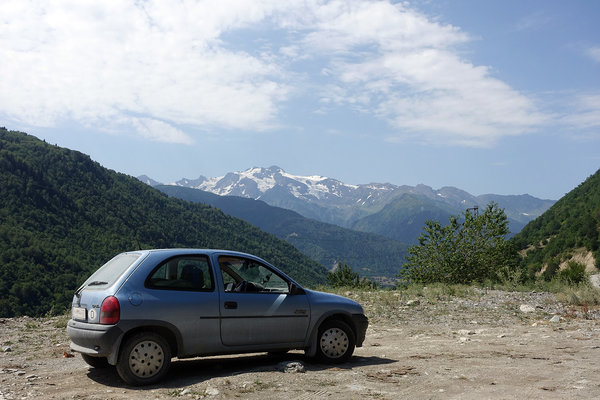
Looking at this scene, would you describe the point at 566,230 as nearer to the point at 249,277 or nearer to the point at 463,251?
the point at 463,251

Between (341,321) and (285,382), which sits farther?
(341,321)

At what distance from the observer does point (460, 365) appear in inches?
309

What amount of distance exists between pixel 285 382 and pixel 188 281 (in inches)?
72.1

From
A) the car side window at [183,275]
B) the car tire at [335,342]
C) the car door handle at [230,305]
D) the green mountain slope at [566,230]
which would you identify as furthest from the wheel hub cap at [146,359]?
the green mountain slope at [566,230]

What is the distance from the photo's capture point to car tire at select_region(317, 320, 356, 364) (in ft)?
26.2

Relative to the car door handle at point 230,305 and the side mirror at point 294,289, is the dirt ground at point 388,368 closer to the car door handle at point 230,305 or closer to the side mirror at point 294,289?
the car door handle at point 230,305

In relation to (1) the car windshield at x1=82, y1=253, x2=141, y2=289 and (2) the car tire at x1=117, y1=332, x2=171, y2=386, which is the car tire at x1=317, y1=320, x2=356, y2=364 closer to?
(2) the car tire at x1=117, y1=332, x2=171, y2=386

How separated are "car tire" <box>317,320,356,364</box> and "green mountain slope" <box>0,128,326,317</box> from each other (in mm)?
64481

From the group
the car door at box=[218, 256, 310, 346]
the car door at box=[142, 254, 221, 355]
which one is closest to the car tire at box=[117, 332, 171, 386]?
the car door at box=[142, 254, 221, 355]

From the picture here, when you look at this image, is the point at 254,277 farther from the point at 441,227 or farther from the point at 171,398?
the point at 441,227

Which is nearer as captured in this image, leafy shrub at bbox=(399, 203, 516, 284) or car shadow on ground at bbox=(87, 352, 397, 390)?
car shadow on ground at bbox=(87, 352, 397, 390)

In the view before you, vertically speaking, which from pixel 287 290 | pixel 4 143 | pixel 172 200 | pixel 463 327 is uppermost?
pixel 4 143

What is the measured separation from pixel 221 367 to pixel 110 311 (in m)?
2.12

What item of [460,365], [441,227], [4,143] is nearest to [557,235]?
[441,227]
